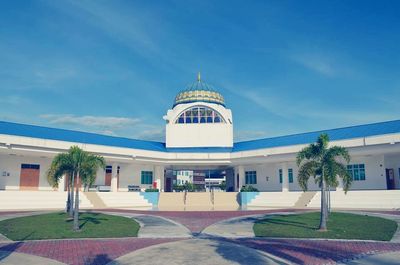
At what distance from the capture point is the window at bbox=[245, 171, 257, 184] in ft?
152

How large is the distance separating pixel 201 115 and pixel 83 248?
34.6m

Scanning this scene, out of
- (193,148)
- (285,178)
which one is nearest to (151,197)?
(193,148)

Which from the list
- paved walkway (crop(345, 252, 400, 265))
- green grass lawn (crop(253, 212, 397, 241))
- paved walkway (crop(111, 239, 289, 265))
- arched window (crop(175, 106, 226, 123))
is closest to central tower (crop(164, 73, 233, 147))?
arched window (crop(175, 106, 226, 123))

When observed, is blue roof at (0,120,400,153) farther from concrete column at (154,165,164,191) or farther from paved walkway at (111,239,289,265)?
paved walkway at (111,239,289,265)

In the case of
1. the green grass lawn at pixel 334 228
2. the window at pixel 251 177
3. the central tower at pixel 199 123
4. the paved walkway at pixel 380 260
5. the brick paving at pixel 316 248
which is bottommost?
the brick paving at pixel 316 248

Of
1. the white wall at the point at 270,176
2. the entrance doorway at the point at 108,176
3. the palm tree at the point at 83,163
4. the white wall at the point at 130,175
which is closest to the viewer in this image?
the palm tree at the point at 83,163

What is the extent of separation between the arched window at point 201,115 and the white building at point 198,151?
0.14 meters

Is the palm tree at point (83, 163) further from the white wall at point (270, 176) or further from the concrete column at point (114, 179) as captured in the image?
the white wall at point (270, 176)

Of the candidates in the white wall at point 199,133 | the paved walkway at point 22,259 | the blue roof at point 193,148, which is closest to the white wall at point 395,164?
the blue roof at point 193,148

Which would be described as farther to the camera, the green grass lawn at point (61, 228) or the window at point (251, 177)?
the window at point (251, 177)

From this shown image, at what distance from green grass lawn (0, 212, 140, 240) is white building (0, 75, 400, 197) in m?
13.4

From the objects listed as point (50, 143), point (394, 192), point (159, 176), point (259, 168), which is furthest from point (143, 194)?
point (394, 192)

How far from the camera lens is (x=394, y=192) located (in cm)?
A: 2986

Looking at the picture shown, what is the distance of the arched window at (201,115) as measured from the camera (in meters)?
47.0
